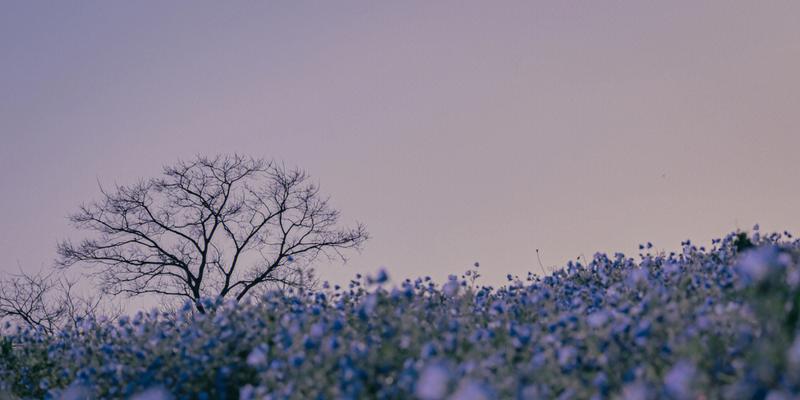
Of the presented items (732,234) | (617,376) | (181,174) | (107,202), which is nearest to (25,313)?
(107,202)

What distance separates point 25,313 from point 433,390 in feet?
72.8

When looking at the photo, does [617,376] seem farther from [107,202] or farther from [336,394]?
[107,202]

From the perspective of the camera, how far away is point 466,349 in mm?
4551

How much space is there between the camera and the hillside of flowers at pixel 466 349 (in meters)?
3.57

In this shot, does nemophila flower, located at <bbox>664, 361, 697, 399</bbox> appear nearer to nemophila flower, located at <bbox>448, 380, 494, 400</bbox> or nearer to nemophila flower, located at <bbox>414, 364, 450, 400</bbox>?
nemophila flower, located at <bbox>448, 380, 494, 400</bbox>

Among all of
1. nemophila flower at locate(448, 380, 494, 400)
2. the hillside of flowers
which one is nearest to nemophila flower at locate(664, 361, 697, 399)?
the hillside of flowers

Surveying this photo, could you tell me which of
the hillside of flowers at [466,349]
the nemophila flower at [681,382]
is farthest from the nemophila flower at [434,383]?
the nemophila flower at [681,382]

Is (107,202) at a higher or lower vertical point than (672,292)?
higher

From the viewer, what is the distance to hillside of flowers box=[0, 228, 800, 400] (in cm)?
357

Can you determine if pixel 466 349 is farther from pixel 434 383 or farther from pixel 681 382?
pixel 681 382

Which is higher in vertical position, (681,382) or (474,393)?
(474,393)

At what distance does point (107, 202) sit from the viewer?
2180cm

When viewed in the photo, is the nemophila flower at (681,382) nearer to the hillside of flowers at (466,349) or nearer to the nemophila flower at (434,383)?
the hillside of flowers at (466,349)

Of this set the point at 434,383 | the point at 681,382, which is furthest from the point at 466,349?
the point at 681,382
